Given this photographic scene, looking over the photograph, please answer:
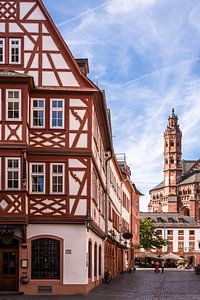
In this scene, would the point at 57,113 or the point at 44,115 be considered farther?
the point at 57,113

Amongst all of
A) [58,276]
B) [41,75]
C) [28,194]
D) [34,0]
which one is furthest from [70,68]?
[58,276]

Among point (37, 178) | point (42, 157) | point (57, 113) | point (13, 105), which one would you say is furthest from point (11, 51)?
point (37, 178)

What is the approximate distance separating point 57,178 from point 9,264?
4620 mm

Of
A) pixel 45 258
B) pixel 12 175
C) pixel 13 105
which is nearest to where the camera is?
pixel 12 175

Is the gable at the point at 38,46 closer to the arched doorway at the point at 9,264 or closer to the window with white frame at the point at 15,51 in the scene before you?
the window with white frame at the point at 15,51

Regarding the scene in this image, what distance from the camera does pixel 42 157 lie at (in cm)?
3388

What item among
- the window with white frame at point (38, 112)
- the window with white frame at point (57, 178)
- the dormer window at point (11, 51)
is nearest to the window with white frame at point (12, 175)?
the window with white frame at point (57, 178)

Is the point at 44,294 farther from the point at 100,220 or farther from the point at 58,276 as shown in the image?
the point at 100,220

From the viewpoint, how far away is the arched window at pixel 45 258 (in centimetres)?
→ 3341

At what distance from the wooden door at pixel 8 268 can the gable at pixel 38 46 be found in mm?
8144

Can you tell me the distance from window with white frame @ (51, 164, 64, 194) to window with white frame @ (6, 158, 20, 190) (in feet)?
6.44

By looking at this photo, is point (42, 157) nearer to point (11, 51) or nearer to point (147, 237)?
point (11, 51)

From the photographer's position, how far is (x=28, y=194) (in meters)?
33.4

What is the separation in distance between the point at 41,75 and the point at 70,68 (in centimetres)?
146
